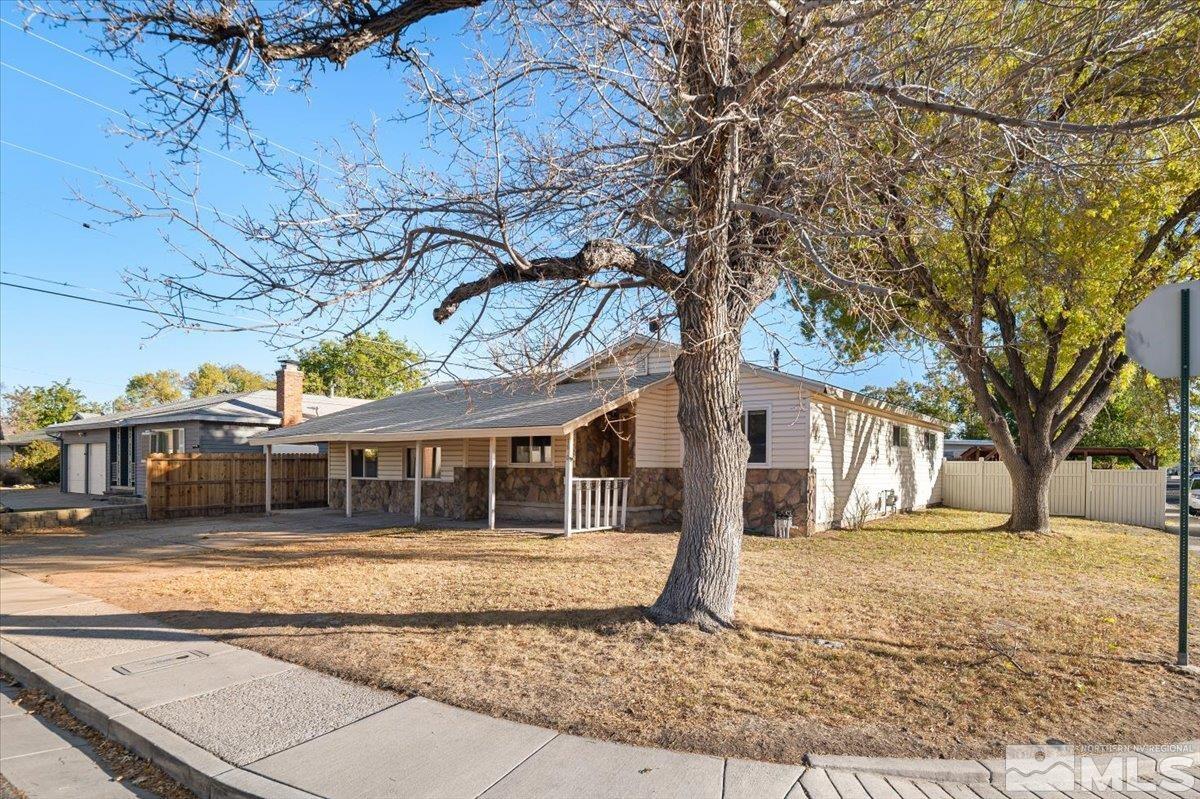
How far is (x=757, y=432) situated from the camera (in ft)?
49.1

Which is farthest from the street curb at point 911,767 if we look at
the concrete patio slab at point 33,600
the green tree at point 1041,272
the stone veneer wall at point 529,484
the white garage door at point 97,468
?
the white garage door at point 97,468

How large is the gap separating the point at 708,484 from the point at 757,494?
8812 mm

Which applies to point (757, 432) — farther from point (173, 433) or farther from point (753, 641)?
point (173, 433)

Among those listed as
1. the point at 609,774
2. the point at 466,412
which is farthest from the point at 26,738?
the point at 466,412

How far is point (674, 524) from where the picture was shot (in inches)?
621

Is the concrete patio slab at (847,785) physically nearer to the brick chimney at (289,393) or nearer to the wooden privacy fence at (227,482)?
the wooden privacy fence at (227,482)

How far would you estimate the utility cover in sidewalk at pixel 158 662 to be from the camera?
563 centimetres

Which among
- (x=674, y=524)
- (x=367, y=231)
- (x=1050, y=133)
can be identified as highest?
(x=1050, y=133)

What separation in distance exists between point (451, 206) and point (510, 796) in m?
4.96

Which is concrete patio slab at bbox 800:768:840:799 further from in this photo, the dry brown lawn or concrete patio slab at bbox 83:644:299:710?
concrete patio slab at bbox 83:644:299:710

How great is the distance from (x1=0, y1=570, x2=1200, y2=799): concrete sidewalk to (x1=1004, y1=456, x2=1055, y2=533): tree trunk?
42.6 feet

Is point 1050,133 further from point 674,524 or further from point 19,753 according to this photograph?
point 674,524

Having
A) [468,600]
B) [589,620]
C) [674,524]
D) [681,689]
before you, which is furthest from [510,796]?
[674,524]

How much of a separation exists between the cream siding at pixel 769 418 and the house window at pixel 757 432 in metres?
0.12
